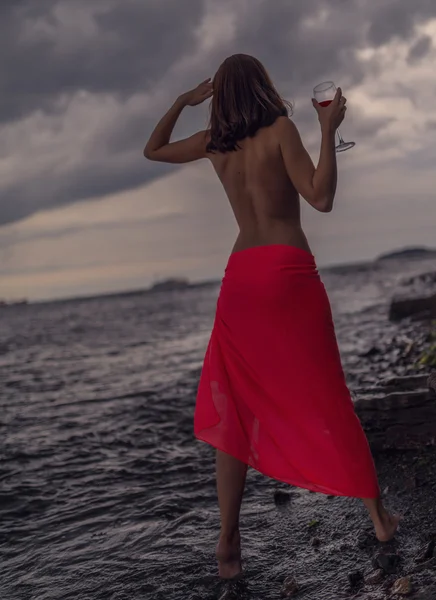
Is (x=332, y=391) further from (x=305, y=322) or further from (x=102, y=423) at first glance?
(x=102, y=423)

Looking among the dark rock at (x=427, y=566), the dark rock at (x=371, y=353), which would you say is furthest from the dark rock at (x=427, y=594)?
the dark rock at (x=371, y=353)

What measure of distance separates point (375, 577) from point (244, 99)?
2472mm

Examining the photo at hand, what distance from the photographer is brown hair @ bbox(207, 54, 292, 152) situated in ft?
10.9

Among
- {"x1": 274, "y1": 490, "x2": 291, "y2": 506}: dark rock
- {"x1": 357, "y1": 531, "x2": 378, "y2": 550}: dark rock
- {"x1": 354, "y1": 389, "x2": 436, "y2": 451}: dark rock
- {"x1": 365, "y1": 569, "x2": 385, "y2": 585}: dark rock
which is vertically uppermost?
{"x1": 354, "y1": 389, "x2": 436, "y2": 451}: dark rock

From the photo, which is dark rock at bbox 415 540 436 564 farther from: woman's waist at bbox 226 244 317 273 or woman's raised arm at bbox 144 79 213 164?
woman's raised arm at bbox 144 79 213 164

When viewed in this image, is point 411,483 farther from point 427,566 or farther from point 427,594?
point 427,594

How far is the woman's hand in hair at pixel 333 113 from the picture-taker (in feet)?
10.2

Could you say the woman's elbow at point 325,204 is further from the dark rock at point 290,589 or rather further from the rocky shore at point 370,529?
the dark rock at point 290,589

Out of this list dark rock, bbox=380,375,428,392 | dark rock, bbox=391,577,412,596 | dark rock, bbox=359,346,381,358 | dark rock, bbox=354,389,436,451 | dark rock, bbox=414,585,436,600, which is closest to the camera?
dark rock, bbox=414,585,436,600

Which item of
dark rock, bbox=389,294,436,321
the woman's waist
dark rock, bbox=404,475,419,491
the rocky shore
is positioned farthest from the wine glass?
dark rock, bbox=389,294,436,321

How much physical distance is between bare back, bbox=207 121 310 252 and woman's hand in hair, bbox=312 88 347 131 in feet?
0.89

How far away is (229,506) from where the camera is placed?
3.61 meters

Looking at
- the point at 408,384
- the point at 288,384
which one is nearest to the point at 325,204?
Result: the point at 288,384

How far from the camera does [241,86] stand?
3.33 m
